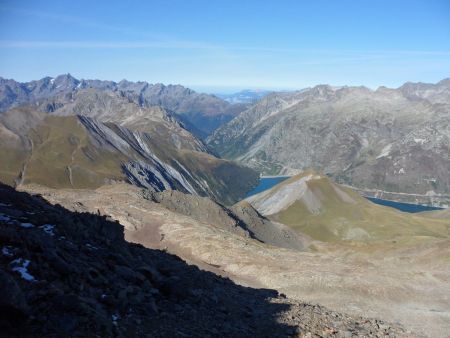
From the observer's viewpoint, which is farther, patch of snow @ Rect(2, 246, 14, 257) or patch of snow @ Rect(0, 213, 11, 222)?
patch of snow @ Rect(0, 213, 11, 222)

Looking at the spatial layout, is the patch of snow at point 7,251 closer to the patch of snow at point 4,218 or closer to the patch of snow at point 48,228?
the patch of snow at point 4,218

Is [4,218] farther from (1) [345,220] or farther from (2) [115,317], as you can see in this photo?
(1) [345,220]

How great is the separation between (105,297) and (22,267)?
3859 mm

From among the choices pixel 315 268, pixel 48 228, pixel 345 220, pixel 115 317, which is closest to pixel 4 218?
pixel 48 228

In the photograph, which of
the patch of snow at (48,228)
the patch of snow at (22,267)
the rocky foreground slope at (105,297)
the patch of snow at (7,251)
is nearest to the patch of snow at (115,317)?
the rocky foreground slope at (105,297)

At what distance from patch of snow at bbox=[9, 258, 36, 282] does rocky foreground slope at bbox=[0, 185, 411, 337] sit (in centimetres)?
4

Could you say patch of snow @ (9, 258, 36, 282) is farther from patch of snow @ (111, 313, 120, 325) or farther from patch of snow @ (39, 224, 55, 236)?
patch of snow @ (39, 224, 55, 236)

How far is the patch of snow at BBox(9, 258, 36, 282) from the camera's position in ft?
62.9

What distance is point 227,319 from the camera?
2542cm

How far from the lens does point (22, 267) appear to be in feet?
64.7

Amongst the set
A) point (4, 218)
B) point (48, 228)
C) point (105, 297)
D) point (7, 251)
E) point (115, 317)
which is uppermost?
point (7, 251)

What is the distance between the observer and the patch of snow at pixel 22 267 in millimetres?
19172

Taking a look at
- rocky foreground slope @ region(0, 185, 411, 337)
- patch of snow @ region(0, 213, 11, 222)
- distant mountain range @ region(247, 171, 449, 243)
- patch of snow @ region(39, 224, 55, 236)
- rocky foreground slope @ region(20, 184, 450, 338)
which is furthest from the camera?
distant mountain range @ region(247, 171, 449, 243)

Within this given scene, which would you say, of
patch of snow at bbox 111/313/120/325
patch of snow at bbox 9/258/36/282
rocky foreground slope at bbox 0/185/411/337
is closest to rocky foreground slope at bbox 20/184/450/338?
rocky foreground slope at bbox 0/185/411/337
